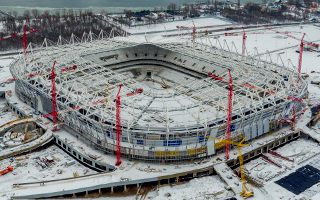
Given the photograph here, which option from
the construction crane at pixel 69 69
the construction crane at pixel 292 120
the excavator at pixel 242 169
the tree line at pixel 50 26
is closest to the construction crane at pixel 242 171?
the excavator at pixel 242 169

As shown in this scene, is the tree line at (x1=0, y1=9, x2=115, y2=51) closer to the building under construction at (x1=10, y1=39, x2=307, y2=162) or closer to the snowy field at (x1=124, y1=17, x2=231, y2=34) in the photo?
the snowy field at (x1=124, y1=17, x2=231, y2=34)

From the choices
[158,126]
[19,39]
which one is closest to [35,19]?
[19,39]

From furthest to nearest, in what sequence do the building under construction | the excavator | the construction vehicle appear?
the building under construction < the construction vehicle < the excavator

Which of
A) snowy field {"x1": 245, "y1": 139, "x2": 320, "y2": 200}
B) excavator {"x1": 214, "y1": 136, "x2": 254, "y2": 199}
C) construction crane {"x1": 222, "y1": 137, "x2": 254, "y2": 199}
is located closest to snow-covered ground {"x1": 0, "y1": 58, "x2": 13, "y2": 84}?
excavator {"x1": 214, "y1": 136, "x2": 254, "y2": 199}

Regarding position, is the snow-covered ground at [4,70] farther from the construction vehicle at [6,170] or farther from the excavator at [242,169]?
the excavator at [242,169]

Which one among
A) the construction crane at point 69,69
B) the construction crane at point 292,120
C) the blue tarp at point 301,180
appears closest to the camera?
the blue tarp at point 301,180

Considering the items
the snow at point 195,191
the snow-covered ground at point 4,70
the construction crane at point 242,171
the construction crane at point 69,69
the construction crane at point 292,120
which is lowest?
the snow at point 195,191

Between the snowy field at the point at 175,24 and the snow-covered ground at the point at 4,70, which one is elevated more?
the snowy field at the point at 175,24
